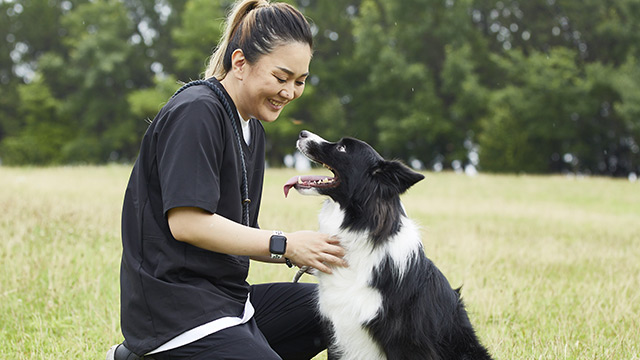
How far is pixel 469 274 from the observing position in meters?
6.50

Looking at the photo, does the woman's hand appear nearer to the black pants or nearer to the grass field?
the black pants

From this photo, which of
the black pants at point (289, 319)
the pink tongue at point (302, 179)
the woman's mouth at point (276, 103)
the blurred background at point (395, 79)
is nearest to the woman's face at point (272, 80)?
the woman's mouth at point (276, 103)

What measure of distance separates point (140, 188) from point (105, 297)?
285 centimetres

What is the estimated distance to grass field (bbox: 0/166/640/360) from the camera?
4.55 meters

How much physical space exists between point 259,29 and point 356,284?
4.80 feet

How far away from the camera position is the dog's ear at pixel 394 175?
319cm

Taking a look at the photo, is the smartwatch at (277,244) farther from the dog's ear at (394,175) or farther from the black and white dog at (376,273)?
the dog's ear at (394,175)

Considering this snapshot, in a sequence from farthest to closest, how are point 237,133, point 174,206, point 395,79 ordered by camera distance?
1. point 395,79
2. point 237,133
3. point 174,206

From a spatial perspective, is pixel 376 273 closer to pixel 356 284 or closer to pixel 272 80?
pixel 356 284

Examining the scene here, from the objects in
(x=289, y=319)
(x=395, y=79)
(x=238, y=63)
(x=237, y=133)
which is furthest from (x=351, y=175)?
(x=395, y=79)

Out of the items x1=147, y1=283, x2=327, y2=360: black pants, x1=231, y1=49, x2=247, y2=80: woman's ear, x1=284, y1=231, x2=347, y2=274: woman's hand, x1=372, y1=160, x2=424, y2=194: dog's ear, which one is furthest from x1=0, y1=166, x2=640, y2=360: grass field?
x1=231, y1=49, x2=247, y2=80: woman's ear

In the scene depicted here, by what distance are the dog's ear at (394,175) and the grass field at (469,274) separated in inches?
71.1

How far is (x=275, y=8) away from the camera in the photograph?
121 inches

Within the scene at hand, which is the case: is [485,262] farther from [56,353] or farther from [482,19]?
[482,19]
